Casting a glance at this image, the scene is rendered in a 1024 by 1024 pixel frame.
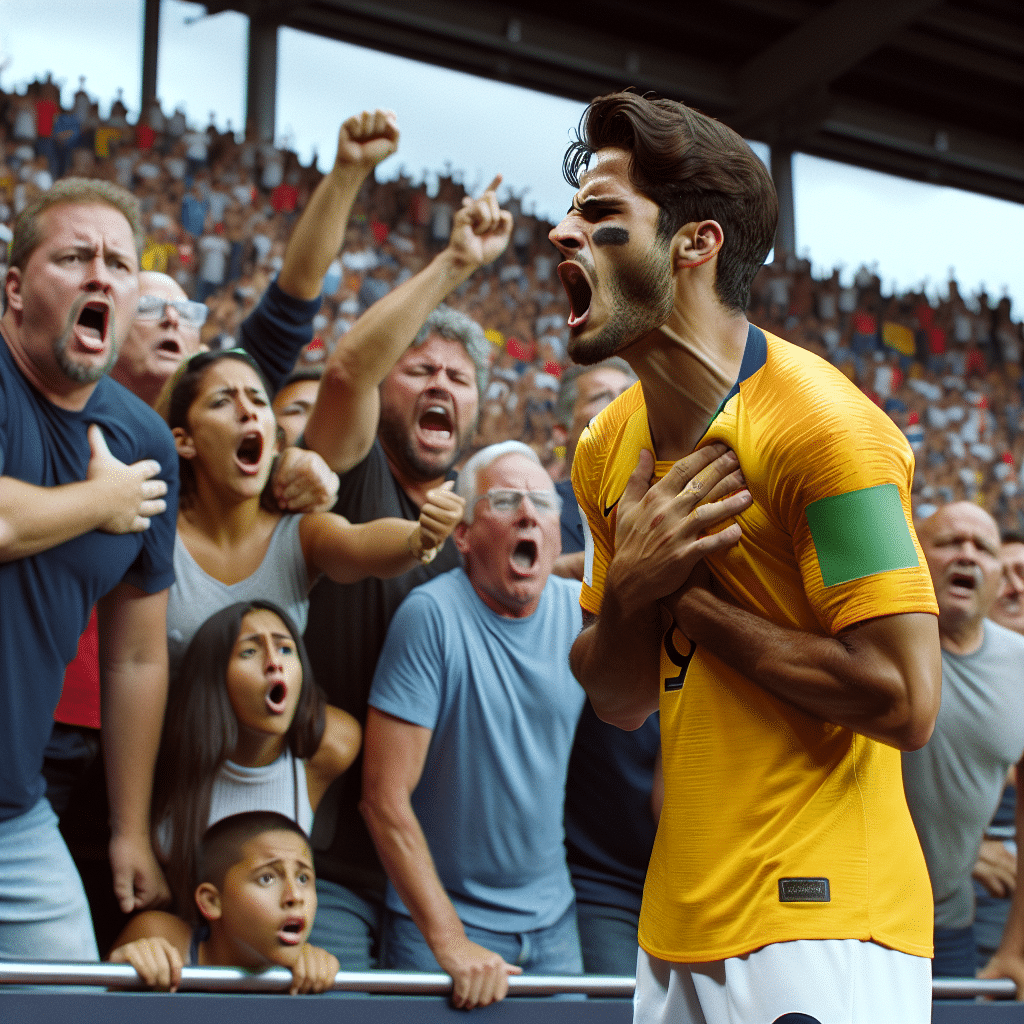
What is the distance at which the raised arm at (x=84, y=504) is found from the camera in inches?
96.5

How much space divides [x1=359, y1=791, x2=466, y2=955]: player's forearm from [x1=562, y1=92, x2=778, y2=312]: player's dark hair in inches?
69.8

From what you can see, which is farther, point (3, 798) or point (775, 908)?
point (3, 798)

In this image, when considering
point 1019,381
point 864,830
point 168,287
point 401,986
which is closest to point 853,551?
point 864,830

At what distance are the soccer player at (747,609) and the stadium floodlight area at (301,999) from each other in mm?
1333

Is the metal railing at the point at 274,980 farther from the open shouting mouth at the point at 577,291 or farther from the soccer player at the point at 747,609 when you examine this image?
the open shouting mouth at the point at 577,291

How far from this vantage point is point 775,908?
1.35 metres

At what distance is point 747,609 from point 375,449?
193 centimetres

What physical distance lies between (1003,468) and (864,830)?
25.5ft

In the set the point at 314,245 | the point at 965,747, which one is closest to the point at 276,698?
the point at 314,245

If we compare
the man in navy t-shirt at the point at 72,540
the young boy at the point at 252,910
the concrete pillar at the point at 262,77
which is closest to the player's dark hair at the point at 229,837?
the young boy at the point at 252,910

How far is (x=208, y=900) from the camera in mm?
2723

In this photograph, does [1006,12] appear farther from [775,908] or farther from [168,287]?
[775,908]

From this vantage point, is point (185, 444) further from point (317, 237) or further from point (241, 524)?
point (317, 237)

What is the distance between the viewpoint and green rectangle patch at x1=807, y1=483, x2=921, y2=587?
1.32 m
